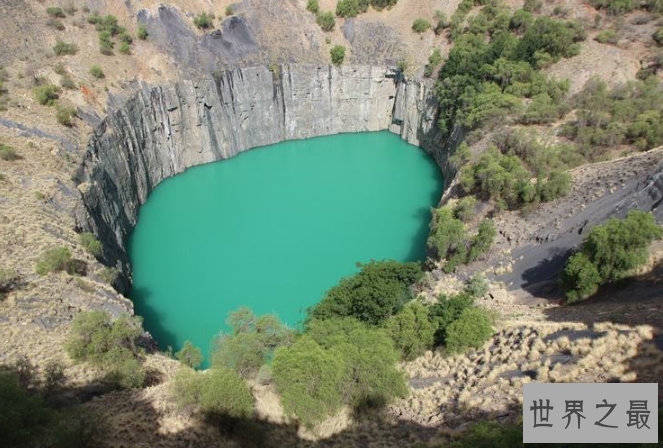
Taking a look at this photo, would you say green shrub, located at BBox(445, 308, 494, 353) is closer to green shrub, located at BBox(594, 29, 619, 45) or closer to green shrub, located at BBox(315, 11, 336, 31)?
green shrub, located at BBox(594, 29, 619, 45)

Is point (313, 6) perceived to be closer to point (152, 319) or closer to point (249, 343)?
point (152, 319)

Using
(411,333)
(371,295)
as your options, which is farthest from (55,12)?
(411,333)

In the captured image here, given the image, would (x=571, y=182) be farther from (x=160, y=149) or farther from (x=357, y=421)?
(x=160, y=149)

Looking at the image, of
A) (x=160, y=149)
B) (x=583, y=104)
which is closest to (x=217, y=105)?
(x=160, y=149)

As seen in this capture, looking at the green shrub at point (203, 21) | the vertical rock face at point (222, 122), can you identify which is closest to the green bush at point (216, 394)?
the vertical rock face at point (222, 122)

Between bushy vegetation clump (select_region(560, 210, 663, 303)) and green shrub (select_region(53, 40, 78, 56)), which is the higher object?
green shrub (select_region(53, 40, 78, 56))

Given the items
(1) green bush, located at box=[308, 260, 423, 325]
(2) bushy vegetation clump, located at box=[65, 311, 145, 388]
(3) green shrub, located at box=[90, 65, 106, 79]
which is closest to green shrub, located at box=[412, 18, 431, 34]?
(3) green shrub, located at box=[90, 65, 106, 79]
